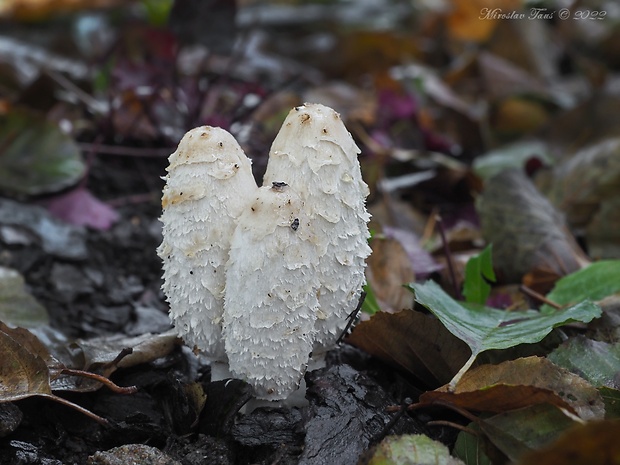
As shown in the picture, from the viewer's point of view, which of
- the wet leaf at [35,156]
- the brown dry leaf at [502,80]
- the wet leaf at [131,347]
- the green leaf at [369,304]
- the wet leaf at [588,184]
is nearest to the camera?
the wet leaf at [131,347]

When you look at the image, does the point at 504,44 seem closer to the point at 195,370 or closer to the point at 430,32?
the point at 430,32

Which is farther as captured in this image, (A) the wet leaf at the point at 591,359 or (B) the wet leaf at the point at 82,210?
(B) the wet leaf at the point at 82,210

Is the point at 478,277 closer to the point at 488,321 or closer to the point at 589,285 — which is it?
the point at 488,321

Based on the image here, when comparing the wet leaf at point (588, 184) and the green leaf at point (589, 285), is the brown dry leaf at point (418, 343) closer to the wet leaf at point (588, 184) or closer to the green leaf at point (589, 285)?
the green leaf at point (589, 285)

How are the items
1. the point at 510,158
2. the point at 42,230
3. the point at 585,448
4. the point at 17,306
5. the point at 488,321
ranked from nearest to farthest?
1. the point at 585,448
2. the point at 488,321
3. the point at 17,306
4. the point at 42,230
5. the point at 510,158

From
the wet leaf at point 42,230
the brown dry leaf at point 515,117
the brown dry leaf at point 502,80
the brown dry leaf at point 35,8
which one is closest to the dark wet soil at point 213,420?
the wet leaf at point 42,230

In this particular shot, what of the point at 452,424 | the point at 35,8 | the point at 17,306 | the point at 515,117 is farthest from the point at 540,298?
the point at 35,8

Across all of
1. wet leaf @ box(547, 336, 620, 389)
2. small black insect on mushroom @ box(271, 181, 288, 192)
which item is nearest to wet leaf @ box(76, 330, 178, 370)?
small black insect on mushroom @ box(271, 181, 288, 192)
